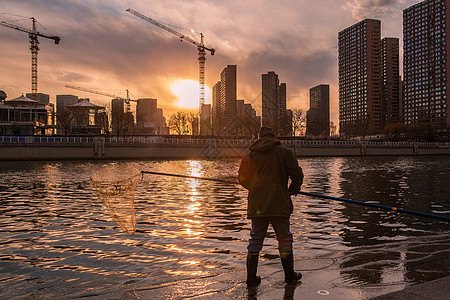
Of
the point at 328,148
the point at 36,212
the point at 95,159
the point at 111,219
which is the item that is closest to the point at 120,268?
the point at 111,219

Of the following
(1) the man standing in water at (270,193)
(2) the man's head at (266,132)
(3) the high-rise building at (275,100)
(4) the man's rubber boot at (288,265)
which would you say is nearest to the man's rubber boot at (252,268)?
(1) the man standing in water at (270,193)

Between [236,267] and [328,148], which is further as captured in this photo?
[328,148]

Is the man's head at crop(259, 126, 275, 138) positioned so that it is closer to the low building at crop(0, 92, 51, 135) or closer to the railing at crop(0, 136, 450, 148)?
the railing at crop(0, 136, 450, 148)

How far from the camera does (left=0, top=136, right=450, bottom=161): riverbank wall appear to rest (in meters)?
66.4

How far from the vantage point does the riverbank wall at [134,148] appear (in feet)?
218

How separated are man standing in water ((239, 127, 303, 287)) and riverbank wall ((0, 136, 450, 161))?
70.1 metres

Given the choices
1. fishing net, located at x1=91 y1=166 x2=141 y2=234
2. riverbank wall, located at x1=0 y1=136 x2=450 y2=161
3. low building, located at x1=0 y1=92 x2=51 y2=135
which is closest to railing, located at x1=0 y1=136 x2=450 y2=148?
riverbank wall, located at x1=0 y1=136 x2=450 y2=161

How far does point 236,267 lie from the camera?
733cm

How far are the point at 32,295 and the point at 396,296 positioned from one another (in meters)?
5.47

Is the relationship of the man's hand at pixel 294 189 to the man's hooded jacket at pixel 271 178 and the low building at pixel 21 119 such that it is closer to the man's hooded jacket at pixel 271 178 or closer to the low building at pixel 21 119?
the man's hooded jacket at pixel 271 178

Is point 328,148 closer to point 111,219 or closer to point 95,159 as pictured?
point 95,159

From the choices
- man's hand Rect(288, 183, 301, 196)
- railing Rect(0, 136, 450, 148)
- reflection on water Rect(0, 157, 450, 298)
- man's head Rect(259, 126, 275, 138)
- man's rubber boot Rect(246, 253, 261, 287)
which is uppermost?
railing Rect(0, 136, 450, 148)

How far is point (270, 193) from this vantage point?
18.5 feet

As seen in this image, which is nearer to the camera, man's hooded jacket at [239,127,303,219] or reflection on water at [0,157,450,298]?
man's hooded jacket at [239,127,303,219]
